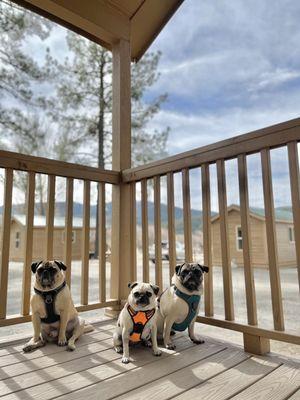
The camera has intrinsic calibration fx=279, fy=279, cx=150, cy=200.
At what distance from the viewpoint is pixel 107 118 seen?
730 centimetres

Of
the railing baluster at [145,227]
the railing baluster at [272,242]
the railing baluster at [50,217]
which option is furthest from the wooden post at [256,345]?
the railing baluster at [50,217]

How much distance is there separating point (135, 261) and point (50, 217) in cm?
74

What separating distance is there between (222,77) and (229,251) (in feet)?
25.1

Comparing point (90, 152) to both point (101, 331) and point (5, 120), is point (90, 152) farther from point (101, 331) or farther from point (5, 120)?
point (101, 331)

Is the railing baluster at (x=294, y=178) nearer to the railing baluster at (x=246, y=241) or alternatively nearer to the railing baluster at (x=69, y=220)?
the railing baluster at (x=246, y=241)

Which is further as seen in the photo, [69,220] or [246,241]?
[69,220]

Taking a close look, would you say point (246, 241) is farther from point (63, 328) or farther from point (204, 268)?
point (63, 328)

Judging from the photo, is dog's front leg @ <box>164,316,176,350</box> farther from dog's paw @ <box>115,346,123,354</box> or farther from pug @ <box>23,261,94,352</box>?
pug @ <box>23,261,94,352</box>

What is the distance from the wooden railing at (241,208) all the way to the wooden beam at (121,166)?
26 cm

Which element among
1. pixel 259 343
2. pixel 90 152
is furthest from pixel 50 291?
pixel 90 152

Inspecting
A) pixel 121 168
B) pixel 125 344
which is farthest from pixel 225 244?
pixel 121 168

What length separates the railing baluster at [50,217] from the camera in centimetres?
185

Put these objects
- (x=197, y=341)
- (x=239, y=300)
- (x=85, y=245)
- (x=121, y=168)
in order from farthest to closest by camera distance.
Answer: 1. (x=239, y=300)
2. (x=121, y=168)
3. (x=85, y=245)
4. (x=197, y=341)

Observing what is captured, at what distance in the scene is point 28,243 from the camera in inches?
70.7
